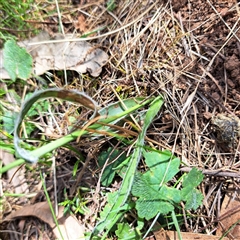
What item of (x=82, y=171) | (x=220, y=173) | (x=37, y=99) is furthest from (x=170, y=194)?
(x=37, y=99)

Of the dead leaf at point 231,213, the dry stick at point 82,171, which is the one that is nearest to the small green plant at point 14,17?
the dry stick at point 82,171

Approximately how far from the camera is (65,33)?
1.82 metres

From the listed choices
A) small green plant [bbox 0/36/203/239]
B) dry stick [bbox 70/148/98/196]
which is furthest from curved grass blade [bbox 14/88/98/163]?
dry stick [bbox 70/148/98/196]

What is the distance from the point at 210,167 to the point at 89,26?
Result: 0.93 meters

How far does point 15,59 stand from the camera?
161cm

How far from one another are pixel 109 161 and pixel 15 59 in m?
0.64

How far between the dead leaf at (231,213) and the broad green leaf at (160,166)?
0.24m

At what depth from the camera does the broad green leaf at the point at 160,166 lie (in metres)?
1.44

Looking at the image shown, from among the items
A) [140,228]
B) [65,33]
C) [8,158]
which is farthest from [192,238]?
[65,33]

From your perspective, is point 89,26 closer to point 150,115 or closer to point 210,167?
point 150,115

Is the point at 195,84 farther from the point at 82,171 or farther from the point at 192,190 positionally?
the point at 82,171

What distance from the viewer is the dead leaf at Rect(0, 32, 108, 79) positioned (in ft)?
5.56

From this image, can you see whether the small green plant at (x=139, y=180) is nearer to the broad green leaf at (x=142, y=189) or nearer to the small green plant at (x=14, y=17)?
the broad green leaf at (x=142, y=189)

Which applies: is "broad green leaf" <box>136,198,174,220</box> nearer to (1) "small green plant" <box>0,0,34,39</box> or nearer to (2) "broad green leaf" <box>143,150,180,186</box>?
(2) "broad green leaf" <box>143,150,180,186</box>
